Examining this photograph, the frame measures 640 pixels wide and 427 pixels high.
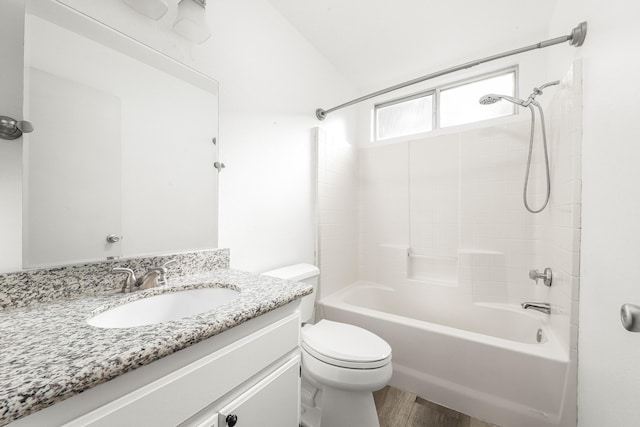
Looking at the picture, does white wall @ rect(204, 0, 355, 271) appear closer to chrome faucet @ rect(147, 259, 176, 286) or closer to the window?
chrome faucet @ rect(147, 259, 176, 286)

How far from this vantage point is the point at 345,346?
3.99ft

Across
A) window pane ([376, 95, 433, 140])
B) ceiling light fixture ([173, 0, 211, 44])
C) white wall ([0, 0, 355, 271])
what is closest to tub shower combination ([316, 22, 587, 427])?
white wall ([0, 0, 355, 271])

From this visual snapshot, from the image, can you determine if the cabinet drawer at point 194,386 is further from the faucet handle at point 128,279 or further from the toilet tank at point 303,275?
the toilet tank at point 303,275

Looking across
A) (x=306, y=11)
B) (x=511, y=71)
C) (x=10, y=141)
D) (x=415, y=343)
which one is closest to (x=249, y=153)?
(x=10, y=141)

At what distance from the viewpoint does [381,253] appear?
2377 millimetres

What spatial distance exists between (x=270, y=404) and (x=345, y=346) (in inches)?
20.5

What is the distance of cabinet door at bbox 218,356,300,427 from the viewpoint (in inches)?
26.2

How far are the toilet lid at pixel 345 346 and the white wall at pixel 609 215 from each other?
2.46 ft

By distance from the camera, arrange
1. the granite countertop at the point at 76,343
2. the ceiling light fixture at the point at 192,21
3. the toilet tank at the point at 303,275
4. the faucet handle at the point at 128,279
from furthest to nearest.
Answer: the toilet tank at the point at 303,275 < the ceiling light fixture at the point at 192,21 < the faucet handle at the point at 128,279 < the granite countertop at the point at 76,343

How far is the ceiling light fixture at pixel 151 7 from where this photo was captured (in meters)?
0.93

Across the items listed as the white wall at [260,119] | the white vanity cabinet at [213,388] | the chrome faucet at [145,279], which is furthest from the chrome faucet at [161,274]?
the white vanity cabinet at [213,388]

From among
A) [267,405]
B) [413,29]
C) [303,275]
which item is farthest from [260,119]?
[267,405]

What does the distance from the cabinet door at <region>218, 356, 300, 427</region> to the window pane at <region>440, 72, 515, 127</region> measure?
7.49 ft

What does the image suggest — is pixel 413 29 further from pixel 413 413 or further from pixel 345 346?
pixel 413 413
